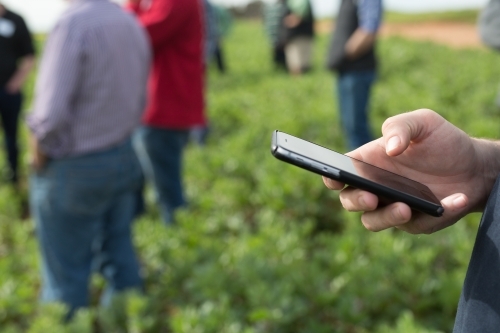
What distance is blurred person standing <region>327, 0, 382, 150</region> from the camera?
13.6 ft

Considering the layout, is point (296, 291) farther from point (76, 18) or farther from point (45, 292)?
point (76, 18)

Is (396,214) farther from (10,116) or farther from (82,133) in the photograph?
(10,116)

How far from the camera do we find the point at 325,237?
11.5 feet

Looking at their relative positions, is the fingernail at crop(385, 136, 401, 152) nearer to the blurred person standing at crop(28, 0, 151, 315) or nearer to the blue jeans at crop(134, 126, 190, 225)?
the blurred person standing at crop(28, 0, 151, 315)

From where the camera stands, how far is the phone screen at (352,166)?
1158 millimetres

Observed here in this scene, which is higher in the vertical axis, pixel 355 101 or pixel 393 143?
pixel 393 143

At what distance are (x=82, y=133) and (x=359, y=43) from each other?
7.99ft

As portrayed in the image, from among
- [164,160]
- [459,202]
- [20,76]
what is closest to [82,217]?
[164,160]

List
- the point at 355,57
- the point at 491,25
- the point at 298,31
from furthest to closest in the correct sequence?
the point at 298,31 < the point at 355,57 < the point at 491,25

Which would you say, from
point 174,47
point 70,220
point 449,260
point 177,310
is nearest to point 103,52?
point 70,220

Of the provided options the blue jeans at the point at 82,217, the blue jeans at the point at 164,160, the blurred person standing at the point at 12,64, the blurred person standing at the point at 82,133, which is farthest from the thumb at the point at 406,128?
the blurred person standing at the point at 12,64

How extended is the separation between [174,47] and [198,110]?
43cm

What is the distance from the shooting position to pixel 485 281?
0.91 metres

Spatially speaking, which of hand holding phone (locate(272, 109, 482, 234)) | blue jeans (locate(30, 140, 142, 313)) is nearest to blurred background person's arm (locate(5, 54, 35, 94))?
blue jeans (locate(30, 140, 142, 313))
